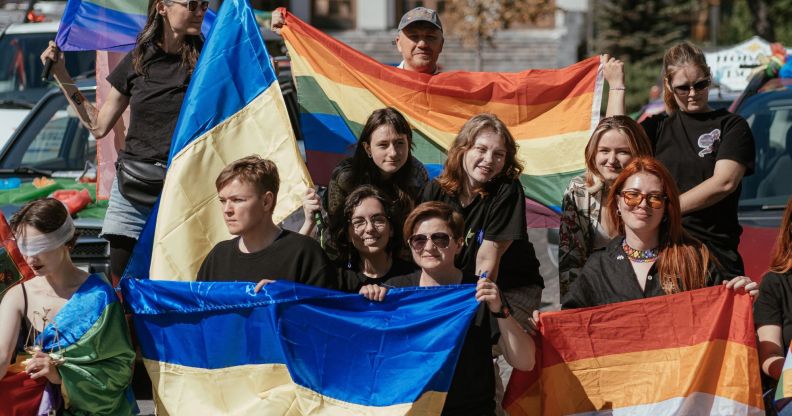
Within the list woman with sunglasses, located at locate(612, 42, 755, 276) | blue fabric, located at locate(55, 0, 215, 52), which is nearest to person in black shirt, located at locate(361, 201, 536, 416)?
woman with sunglasses, located at locate(612, 42, 755, 276)

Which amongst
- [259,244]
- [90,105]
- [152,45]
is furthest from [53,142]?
[259,244]

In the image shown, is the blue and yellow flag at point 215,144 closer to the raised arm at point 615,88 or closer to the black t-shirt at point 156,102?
the black t-shirt at point 156,102

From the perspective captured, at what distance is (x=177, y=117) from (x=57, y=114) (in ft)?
11.1

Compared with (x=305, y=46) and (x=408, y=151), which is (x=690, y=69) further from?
(x=305, y=46)

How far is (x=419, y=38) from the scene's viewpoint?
705 centimetres

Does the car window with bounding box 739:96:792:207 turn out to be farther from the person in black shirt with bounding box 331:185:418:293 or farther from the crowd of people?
the person in black shirt with bounding box 331:185:418:293

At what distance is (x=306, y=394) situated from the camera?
5.35 meters

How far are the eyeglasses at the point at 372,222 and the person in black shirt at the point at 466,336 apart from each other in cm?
39

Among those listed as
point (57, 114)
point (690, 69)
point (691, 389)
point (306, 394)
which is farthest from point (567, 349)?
point (57, 114)

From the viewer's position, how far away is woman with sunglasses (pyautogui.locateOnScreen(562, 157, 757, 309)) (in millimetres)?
5223

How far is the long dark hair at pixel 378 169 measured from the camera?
19.9 ft

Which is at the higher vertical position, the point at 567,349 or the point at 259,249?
the point at 259,249

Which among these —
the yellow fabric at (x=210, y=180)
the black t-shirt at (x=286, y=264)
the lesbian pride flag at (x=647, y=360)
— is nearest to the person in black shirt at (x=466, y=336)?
the lesbian pride flag at (x=647, y=360)

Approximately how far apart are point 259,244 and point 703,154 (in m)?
2.20
